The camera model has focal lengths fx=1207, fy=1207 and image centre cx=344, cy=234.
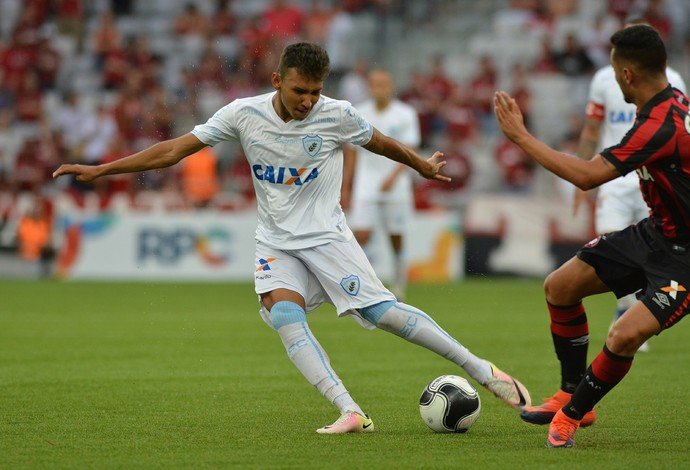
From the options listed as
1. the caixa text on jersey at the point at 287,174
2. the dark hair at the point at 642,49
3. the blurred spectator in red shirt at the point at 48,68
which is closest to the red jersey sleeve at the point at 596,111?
the caixa text on jersey at the point at 287,174

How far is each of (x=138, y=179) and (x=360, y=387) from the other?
42.5 ft

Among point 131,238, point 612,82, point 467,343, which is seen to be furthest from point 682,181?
point 131,238

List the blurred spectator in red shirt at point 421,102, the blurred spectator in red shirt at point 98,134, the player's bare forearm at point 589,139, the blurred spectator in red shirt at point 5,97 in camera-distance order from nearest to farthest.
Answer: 1. the player's bare forearm at point 589,139
2. the blurred spectator in red shirt at point 421,102
3. the blurred spectator in red shirt at point 98,134
4. the blurred spectator in red shirt at point 5,97

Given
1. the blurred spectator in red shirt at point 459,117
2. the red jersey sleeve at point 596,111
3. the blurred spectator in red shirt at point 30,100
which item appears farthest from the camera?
the blurred spectator in red shirt at point 30,100

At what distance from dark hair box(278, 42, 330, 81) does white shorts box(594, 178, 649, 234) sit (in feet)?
14.7

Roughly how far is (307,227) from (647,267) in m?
1.87

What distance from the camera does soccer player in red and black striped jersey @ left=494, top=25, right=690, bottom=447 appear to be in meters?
5.76

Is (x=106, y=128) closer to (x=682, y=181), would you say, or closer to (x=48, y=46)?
(x=48, y=46)

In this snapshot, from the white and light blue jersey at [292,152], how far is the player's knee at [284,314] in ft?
1.13

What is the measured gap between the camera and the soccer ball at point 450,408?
6.52 meters

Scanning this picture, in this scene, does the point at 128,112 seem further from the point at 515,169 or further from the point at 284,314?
the point at 284,314

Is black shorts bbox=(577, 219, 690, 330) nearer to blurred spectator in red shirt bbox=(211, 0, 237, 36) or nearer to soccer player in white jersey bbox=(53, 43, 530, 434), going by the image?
soccer player in white jersey bbox=(53, 43, 530, 434)

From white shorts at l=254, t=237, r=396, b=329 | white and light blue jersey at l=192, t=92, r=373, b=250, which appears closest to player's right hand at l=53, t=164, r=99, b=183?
white and light blue jersey at l=192, t=92, r=373, b=250

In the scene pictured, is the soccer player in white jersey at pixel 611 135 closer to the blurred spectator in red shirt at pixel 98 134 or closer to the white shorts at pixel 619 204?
the white shorts at pixel 619 204
